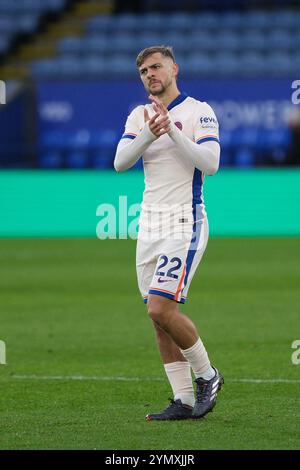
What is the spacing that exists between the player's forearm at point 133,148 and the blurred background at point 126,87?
13.5m

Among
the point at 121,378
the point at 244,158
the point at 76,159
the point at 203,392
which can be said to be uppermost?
the point at 244,158

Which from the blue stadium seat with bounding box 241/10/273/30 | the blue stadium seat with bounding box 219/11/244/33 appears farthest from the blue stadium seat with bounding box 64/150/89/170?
the blue stadium seat with bounding box 241/10/273/30

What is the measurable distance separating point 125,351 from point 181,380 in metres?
3.10

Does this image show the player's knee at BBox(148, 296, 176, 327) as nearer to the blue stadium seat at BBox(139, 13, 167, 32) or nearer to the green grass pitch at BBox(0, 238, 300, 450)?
the green grass pitch at BBox(0, 238, 300, 450)

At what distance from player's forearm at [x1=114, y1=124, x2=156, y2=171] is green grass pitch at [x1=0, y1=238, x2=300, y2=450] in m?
1.63

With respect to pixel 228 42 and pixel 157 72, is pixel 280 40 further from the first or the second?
pixel 157 72

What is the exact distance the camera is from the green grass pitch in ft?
23.3

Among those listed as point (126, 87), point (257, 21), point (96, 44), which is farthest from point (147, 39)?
point (126, 87)

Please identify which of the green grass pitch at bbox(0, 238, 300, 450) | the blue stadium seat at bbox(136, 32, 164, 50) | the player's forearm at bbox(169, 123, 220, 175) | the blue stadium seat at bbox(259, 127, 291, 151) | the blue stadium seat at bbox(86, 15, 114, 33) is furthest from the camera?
the blue stadium seat at bbox(86, 15, 114, 33)

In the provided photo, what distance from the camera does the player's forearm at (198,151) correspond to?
24.0ft

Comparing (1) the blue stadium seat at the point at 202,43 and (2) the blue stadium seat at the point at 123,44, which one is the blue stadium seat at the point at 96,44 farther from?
(1) the blue stadium seat at the point at 202,43

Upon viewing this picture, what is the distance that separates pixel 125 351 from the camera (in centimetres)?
1084

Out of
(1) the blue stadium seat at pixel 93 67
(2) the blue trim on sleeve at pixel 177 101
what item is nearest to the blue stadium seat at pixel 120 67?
(1) the blue stadium seat at pixel 93 67
